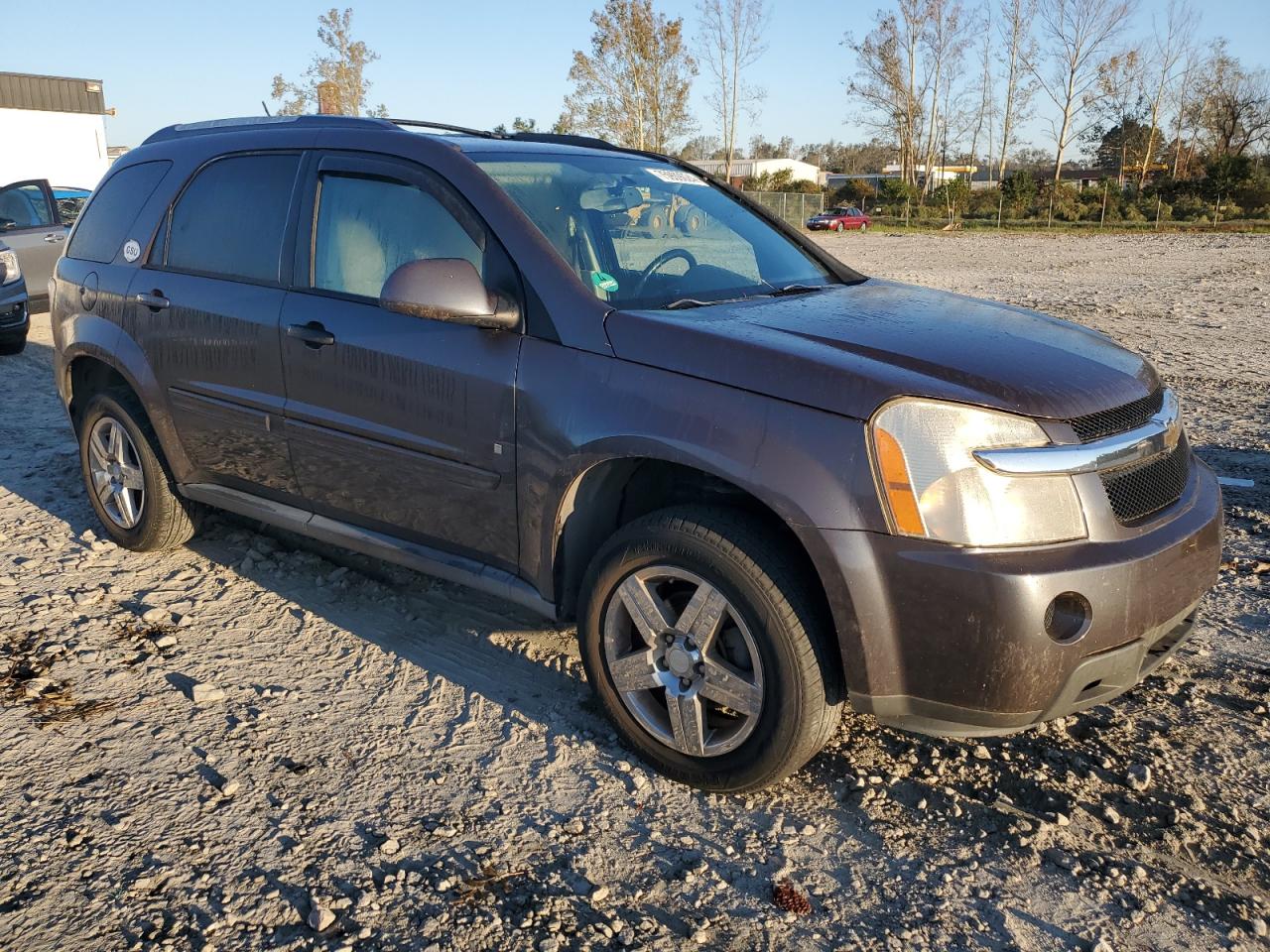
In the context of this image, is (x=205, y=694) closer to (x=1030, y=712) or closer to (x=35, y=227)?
(x=1030, y=712)

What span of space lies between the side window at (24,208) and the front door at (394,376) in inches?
390

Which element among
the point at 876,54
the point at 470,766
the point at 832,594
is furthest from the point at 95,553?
the point at 876,54

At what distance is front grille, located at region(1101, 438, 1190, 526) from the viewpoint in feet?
8.87

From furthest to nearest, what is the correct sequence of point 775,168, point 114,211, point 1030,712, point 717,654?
point 775,168, point 114,211, point 717,654, point 1030,712

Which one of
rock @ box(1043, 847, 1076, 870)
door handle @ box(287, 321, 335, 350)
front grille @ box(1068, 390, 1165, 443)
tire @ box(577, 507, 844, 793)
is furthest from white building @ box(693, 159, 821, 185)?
rock @ box(1043, 847, 1076, 870)

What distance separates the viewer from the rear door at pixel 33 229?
38.0 ft

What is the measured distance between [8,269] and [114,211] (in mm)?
6768

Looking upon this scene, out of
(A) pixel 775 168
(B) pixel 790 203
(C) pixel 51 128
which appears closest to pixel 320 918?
(C) pixel 51 128

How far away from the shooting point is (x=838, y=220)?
1943 inches

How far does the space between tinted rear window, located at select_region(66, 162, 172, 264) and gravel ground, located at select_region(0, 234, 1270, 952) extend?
1537 mm

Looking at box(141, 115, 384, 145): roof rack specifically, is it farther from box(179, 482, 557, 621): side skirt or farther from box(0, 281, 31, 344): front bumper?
box(0, 281, 31, 344): front bumper

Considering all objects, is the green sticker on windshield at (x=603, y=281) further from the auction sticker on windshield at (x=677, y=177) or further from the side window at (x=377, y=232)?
the auction sticker on windshield at (x=677, y=177)

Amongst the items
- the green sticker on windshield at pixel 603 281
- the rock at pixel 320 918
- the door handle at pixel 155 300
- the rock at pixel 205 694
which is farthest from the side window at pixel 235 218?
the rock at pixel 320 918

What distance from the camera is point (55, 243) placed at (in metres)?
11.8
